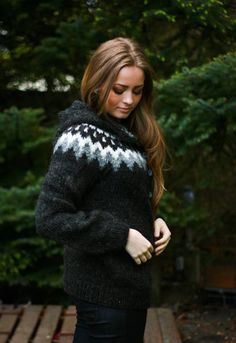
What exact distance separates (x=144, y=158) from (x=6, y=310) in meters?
2.60

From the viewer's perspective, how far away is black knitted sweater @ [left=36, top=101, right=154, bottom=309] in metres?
1.74

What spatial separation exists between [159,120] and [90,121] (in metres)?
1.52

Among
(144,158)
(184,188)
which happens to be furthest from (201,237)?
(144,158)

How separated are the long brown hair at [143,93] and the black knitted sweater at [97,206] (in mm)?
61

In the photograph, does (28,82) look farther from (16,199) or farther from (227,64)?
(227,64)

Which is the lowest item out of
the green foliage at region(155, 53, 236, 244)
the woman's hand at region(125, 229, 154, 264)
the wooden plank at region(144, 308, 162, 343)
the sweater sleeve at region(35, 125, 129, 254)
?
the wooden plank at region(144, 308, 162, 343)

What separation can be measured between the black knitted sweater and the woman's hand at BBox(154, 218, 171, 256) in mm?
93

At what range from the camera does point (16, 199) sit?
166 inches

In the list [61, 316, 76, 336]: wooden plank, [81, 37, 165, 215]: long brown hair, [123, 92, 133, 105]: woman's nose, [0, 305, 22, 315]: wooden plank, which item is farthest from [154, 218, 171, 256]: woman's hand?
[0, 305, 22, 315]: wooden plank

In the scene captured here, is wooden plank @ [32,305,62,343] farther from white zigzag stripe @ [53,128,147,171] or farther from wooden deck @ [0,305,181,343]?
white zigzag stripe @ [53,128,147,171]

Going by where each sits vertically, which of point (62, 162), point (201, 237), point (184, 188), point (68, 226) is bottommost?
point (201, 237)

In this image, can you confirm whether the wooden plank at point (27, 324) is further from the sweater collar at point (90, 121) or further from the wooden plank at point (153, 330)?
the sweater collar at point (90, 121)

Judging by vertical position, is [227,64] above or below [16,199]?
above

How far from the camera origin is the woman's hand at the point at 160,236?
79.3 inches
